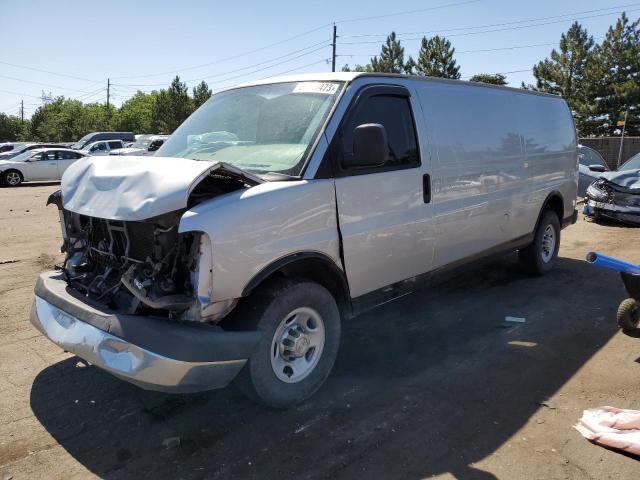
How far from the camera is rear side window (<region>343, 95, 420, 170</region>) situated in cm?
399

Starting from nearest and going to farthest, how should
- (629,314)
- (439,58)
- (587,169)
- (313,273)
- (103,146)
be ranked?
(313,273) < (629,314) < (587,169) < (103,146) < (439,58)

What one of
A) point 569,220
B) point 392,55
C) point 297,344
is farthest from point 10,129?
point 297,344

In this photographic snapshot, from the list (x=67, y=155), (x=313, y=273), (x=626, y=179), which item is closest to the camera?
(x=313, y=273)

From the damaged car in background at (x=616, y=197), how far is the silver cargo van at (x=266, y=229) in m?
7.09

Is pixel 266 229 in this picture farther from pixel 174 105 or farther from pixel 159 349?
pixel 174 105

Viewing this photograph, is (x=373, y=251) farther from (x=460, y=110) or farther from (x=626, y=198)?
(x=626, y=198)

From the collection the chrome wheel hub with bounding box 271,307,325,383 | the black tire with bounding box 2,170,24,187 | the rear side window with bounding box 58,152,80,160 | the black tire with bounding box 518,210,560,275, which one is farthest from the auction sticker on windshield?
the rear side window with bounding box 58,152,80,160

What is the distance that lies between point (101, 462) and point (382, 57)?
209 ft

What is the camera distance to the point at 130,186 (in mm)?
3141

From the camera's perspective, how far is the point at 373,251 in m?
3.99

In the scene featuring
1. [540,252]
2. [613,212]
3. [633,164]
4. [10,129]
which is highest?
[10,129]

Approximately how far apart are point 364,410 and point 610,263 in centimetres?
238

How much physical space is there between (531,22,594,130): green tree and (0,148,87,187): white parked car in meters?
40.0

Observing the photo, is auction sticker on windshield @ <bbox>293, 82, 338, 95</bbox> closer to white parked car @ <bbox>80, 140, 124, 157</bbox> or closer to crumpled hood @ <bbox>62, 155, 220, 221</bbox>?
crumpled hood @ <bbox>62, 155, 220, 221</bbox>
